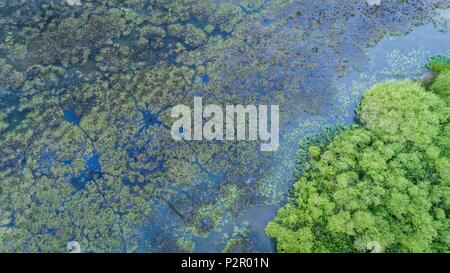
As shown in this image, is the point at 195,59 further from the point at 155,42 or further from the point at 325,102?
the point at 325,102

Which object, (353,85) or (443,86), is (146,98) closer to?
(353,85)

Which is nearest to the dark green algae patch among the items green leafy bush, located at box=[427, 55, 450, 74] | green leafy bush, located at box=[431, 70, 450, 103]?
green leafy bush, located at box=[427, 55, 450, 74]

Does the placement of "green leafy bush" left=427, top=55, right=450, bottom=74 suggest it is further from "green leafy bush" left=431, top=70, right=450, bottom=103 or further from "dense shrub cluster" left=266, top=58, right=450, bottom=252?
"dense shrub cluster" left=266, top=58, right=450, bottom=252

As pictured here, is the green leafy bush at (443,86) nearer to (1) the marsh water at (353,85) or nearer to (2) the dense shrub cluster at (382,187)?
(2) the dense shrub cluster at (382,187)

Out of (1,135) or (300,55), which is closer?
(1,135)

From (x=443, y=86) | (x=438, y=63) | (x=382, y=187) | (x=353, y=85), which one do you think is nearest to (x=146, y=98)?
(x=353, y=85)
